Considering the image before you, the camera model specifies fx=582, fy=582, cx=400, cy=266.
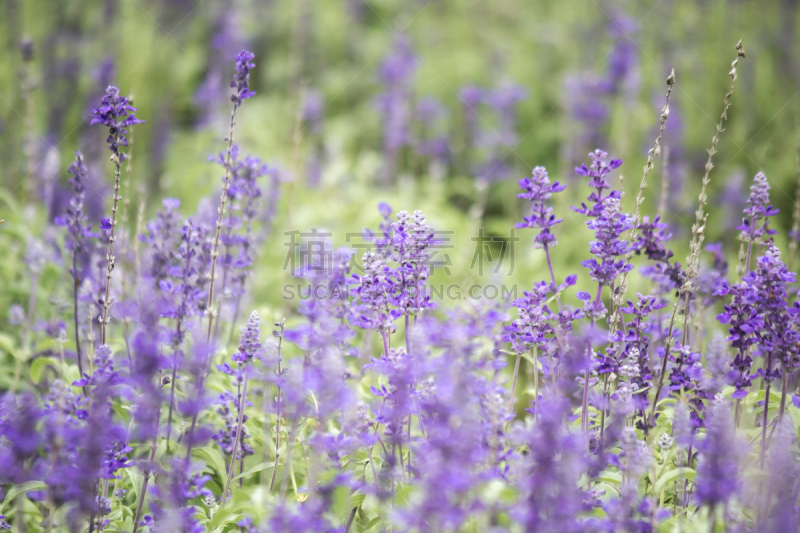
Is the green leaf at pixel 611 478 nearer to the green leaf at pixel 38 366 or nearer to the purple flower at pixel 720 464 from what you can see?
the purple flower at pixel 720 464

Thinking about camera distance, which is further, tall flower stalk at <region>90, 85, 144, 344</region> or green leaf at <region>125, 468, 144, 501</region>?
green leaf at <region>125, 468, 144, 501</region>

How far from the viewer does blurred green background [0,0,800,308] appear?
6000 mm

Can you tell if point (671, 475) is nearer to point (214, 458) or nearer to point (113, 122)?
point (214, 458)

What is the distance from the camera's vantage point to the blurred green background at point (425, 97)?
236 inches

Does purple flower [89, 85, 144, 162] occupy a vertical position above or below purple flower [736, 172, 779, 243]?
above

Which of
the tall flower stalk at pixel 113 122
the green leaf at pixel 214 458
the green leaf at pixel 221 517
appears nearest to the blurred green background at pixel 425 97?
the green leaf at pixel 214 458

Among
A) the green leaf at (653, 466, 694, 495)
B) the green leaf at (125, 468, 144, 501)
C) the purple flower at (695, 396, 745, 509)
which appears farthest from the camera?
the green leaf at (125, 468, 144, 501)

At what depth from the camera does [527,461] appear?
65.1 inches

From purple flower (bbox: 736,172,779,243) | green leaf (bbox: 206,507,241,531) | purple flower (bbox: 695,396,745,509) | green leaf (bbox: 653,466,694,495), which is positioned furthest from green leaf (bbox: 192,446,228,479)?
purple flower (bbox: 736,172,779,243)

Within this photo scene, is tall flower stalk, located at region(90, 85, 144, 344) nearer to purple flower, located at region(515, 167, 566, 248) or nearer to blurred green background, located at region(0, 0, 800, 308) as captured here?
purple flower, located at region(515, 167, 566, 248)

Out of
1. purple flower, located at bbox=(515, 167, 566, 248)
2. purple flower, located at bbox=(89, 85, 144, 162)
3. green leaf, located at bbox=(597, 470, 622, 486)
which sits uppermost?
purple flower, located at bbox=(89, 85, 144, 162)

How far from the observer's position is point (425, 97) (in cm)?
756

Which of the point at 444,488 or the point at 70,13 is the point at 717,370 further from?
the point at 70,13

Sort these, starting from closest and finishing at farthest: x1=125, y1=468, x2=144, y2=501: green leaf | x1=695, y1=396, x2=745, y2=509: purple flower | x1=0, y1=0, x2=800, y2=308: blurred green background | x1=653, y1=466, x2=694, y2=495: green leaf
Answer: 1. x1=695, y1=396, x2=745, y2=509: purple flower
2. x1=653, y1=466, x2=694, y2=495: green leaf
3. x1=125, y1=468, x2=144, y2=501: green leaf
4. x1=0, y1=0, x2=800, y2=308: blurred green background
